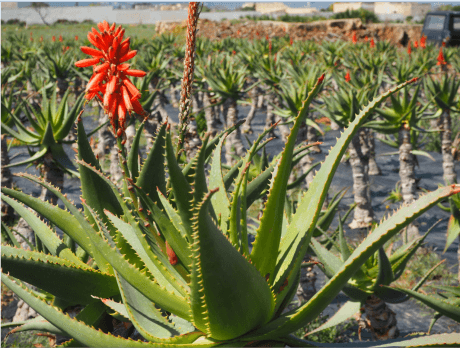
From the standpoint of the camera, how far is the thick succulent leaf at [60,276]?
0.98 meters

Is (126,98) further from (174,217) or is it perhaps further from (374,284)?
(374,284)

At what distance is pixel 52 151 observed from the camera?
123 inches

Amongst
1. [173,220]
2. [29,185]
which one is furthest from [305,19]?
[173,220]

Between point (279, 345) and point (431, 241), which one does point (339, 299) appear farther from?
point (279, 345)

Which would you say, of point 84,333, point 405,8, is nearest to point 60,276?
point 84,333

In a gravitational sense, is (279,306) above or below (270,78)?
below

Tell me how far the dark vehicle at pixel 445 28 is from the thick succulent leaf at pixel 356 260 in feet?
57.9

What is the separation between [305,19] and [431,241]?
2749cm

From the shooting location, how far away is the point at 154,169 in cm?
118

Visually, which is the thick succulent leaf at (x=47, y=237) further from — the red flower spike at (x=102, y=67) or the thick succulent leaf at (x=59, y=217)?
the red flower spike at (x=102, y=67)

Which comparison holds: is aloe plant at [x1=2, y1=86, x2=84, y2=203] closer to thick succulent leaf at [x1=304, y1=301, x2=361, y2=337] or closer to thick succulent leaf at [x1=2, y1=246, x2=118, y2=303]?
thick succulent leaf at [x1=2, y1=246, x2=118, y2=303]

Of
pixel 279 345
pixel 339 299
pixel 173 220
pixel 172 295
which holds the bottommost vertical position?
pixel 339 299

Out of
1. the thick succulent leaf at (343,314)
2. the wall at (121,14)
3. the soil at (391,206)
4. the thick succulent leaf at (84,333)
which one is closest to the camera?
the thick succulent leaf at (84,333)

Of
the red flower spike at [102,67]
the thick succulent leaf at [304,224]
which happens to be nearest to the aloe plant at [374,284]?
the thick succulent leaf at [304,224]
